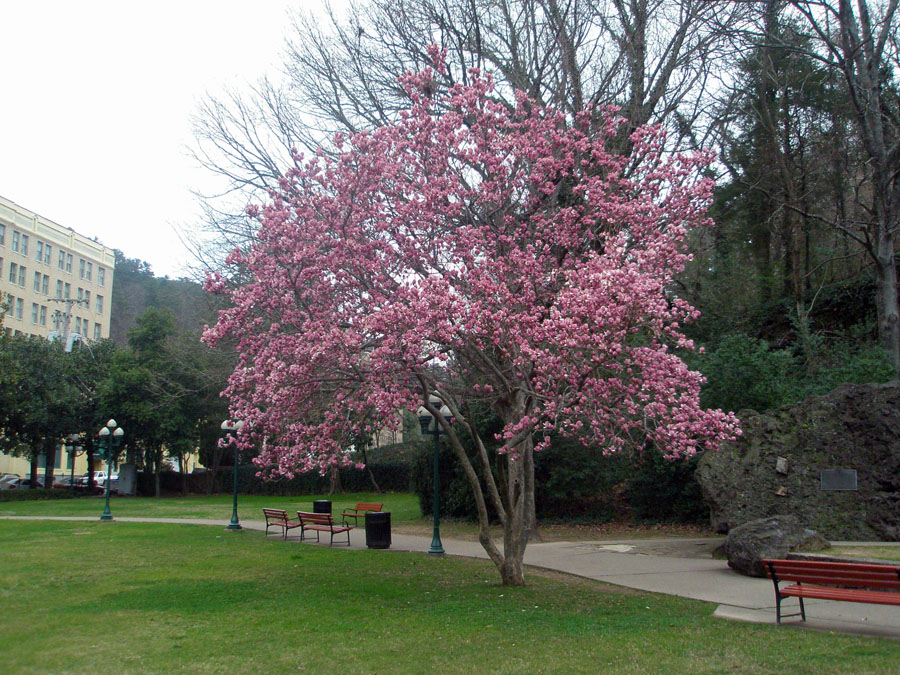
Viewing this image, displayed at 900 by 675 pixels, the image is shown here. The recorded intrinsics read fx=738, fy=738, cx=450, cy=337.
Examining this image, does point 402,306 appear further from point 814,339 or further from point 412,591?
point 814,339

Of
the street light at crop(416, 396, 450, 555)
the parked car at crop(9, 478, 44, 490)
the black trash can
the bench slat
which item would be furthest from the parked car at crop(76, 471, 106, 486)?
the bench slat

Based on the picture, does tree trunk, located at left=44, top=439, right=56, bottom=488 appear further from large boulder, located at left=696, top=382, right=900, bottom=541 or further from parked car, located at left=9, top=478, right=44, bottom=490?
large boulder, located at left=696, top=382, right=900, bottom=541

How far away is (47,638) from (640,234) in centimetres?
925

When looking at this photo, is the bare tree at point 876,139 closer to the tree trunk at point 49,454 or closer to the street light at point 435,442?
the street light at point 435,442

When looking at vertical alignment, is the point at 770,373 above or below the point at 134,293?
below

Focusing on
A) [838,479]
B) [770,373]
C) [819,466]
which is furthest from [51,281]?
[838,479]

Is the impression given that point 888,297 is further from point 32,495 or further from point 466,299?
point 32,495

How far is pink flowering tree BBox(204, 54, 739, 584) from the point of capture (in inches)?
354

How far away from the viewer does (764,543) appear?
11.1 m

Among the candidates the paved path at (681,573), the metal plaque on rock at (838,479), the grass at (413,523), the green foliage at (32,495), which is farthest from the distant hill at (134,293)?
the metal plaque on rock at (838,479)

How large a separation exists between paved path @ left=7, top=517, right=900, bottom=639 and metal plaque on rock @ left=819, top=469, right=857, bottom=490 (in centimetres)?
256

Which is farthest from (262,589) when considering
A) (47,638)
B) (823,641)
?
(823,641)

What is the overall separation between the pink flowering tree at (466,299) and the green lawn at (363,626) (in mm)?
1760

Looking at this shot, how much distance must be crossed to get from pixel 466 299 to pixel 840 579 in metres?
5.46
